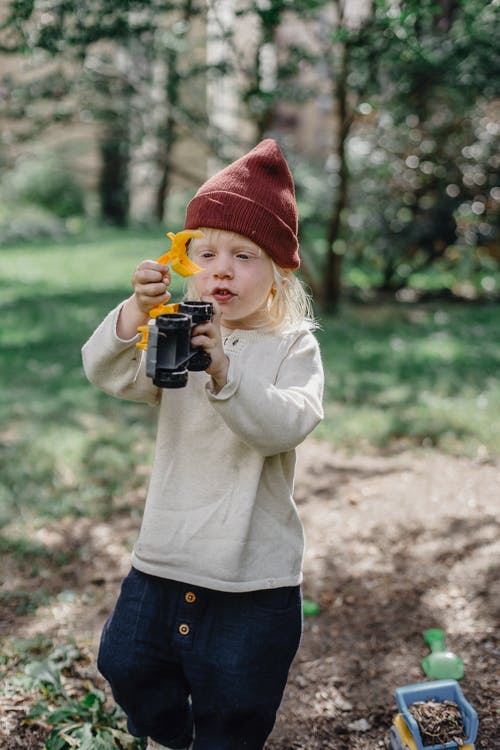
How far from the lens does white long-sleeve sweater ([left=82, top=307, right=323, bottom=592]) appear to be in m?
1.83

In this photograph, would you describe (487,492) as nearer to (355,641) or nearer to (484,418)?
(484,418)

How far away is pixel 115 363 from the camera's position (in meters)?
1.89

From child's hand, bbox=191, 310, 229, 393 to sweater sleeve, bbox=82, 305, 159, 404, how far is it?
0.86ft

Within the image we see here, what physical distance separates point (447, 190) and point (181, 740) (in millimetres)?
7464

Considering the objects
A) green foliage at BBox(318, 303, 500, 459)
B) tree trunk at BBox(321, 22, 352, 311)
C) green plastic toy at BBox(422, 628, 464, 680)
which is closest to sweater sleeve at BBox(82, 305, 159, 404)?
green plastic toy at BBox(422, 628, 464, 680)

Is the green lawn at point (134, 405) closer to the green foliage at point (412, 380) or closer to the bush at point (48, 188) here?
the green foliage at point (412, 380)

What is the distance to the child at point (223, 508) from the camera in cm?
185

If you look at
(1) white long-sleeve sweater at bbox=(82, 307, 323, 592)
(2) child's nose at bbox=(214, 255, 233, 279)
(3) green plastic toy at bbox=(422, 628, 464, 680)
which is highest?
(2) child's nose at bbox=(214, 255, 233, 279)

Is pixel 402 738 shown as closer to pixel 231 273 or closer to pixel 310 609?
pixel 310 609

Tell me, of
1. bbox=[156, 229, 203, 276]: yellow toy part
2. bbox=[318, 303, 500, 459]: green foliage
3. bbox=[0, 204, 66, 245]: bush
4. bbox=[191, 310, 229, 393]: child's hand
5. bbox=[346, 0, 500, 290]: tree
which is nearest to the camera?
bbox=[191, 310, 229, 393]: child's hand

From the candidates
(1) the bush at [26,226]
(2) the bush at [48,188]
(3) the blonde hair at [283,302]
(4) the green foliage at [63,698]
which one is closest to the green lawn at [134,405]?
(4) the green foliage at [63,698]

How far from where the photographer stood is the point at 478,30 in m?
4.86

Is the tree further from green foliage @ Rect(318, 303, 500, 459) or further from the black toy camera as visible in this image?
the black toy camera

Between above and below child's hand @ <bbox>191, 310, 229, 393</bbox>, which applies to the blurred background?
below
